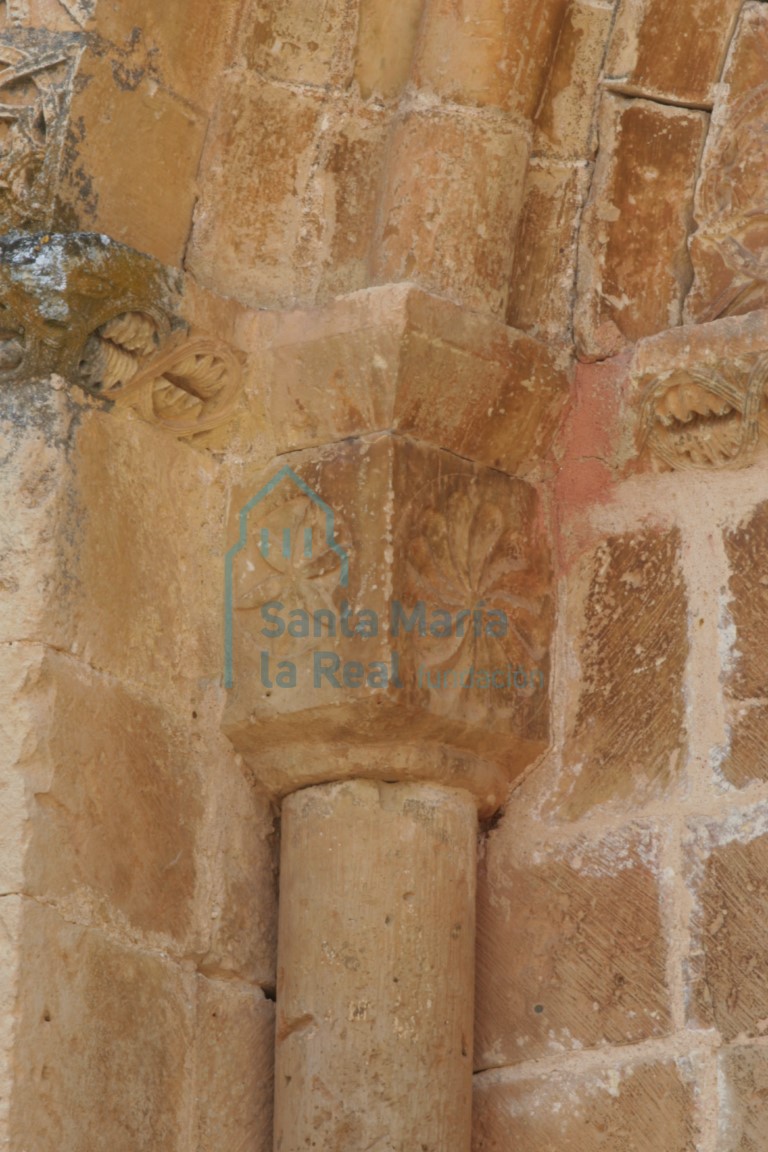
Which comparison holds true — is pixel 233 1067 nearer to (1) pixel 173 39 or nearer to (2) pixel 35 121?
(2) pixel 35 121

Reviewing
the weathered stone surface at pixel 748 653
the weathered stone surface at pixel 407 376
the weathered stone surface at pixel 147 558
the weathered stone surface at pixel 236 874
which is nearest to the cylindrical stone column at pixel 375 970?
the weathered stone surface at pixel 236 874

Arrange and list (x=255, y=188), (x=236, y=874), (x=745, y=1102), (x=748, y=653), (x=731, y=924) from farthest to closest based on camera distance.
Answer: (x=255, y=188), (x=236, y=874), (x=748, y=653), (x=731, y=924), (x=745, y=1102)

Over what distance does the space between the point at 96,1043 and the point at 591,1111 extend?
0.70m

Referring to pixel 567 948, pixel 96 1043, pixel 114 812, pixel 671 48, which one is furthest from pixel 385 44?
pixel 96 1043

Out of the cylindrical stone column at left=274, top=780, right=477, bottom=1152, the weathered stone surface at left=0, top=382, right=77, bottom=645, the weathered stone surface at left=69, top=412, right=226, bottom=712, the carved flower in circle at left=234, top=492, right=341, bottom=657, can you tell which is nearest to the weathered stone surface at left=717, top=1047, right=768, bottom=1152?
the cylindrical stone column at left=274, top=780, right=477, bottom=1152

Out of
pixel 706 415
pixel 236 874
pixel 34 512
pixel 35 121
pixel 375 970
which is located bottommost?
pixel 375 970

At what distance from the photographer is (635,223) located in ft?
10.3

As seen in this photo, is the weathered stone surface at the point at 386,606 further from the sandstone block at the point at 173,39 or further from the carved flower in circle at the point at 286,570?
the sandstone block at the point at 173,39

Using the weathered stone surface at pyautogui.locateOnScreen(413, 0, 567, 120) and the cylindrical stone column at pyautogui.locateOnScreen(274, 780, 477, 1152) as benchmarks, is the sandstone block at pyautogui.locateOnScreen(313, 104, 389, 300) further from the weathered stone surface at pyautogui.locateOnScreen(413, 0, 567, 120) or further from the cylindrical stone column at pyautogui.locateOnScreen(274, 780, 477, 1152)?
the cylindrical stone column at pyautogui.locateOnScreen(274, 780, 477, 1152)

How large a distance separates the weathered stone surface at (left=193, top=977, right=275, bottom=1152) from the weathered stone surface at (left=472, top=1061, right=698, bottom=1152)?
31 cm

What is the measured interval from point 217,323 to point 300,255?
18 centimetres

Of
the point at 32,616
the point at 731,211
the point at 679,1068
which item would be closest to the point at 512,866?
the point at 679,1068

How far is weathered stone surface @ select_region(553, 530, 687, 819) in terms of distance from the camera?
2939mm

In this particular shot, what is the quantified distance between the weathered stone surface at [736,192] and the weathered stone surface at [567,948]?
2.70 feet
